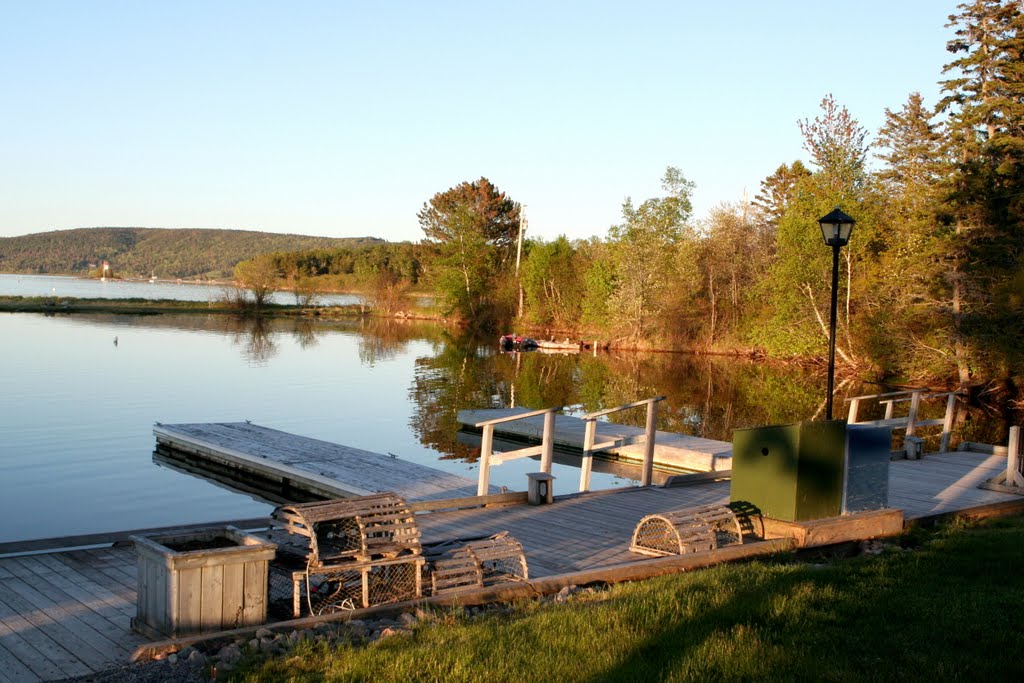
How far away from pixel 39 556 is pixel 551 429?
6192 millimetres

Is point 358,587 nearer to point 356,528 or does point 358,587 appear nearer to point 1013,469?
point 356,528

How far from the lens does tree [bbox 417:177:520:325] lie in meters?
72.4

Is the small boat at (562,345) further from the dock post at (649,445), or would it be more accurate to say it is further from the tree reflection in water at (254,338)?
the dock post at (649,445)

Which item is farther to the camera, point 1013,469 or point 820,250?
point 820,250

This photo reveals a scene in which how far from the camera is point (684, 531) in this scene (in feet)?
27.7

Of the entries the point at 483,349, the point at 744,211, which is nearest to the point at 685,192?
the point at 744,211

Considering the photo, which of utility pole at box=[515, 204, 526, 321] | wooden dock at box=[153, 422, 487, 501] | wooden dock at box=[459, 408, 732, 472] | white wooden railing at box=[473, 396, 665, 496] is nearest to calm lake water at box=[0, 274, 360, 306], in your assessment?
utility pole at box=[515, 204, 526, 321]

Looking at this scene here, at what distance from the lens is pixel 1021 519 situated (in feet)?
35.5

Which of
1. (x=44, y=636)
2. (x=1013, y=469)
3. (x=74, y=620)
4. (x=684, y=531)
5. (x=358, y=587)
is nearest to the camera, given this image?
(x=44, y=636)

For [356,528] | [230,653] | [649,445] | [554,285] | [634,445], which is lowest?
[634,445]

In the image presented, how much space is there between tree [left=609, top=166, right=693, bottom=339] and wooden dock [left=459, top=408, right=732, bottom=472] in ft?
96.7

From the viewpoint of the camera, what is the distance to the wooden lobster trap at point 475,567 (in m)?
6.98

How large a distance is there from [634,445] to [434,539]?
9.94 metres

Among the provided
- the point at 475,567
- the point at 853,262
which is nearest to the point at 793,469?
the point at 475,567
